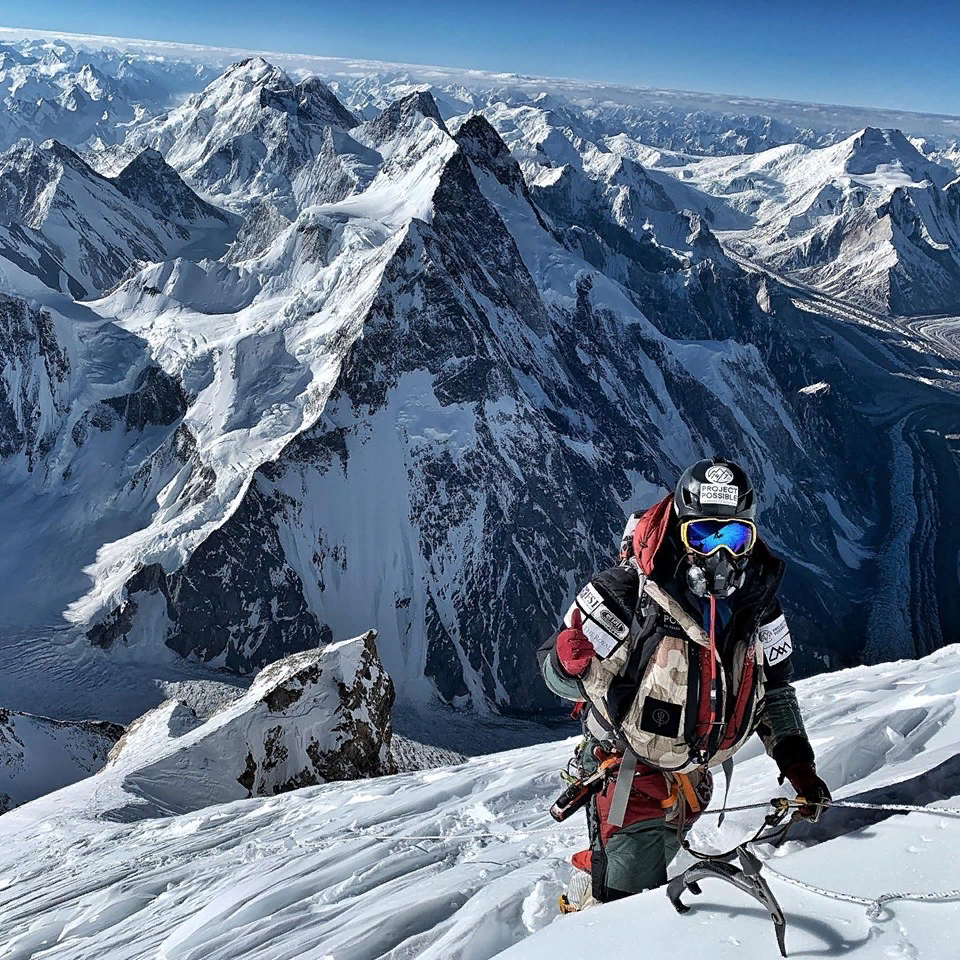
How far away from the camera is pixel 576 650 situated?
6.46m

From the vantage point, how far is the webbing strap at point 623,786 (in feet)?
20.9

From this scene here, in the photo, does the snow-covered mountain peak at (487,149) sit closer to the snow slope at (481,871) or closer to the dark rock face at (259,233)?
the dark rock face at (259,233)

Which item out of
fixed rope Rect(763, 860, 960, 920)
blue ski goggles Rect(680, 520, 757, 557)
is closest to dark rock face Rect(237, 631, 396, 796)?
fixed rope Rect(763, 860, 960, 920)

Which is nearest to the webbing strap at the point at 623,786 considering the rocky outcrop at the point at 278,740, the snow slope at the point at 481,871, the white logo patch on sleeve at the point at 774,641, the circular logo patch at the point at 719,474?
the snow slope at the point at 481,871

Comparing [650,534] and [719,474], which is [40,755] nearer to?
[650,534]

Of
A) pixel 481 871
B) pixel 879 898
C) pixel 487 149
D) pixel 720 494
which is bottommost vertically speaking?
pixel 481 871

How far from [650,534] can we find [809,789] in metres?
2.65

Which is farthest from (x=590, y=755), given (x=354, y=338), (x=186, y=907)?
(x=354, y=338)

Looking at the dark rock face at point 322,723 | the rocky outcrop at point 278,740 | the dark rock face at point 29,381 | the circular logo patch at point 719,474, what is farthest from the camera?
the dark rock face at point 29,381

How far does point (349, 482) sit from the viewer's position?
86.8 m

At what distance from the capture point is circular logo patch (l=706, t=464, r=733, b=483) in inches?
234

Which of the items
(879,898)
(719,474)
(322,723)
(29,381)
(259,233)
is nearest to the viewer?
(879,898)

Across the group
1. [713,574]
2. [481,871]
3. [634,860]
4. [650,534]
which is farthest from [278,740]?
[713,574]

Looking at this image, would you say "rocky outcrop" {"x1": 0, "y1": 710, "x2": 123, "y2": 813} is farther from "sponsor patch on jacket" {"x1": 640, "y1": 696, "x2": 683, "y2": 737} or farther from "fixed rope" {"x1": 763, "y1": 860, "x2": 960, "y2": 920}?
"fixed rope" {"x1": 763, "y1": 860, "x2": 960, "y2": 920}
